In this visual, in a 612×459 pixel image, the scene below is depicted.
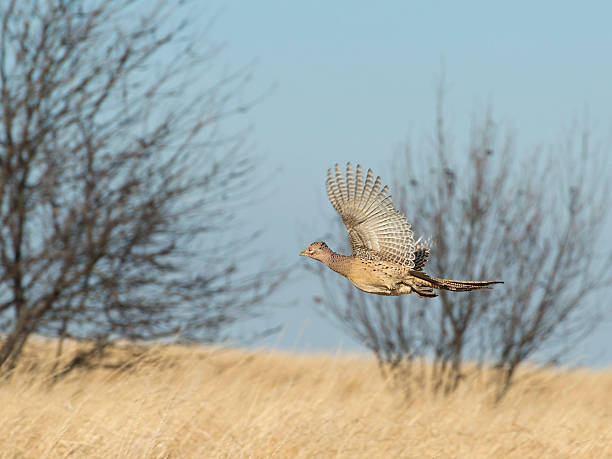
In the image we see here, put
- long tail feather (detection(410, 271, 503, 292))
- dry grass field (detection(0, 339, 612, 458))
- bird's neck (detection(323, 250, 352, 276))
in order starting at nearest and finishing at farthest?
1. long tail feather (detection(410, 271, 503, 292))
2. bird's neck (detection(323, 250, 352, 276))
3. dry grass field (detection(0, 339, 612, 458))

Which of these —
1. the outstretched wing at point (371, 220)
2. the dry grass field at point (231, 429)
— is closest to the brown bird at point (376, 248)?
the outstretched wing at point (371, 220)

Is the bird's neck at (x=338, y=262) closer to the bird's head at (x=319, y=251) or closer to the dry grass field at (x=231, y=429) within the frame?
the bird's head at (x=319, y=251)

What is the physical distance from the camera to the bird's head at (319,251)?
1.72 metres

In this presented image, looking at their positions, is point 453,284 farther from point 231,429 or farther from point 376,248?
point 231,429

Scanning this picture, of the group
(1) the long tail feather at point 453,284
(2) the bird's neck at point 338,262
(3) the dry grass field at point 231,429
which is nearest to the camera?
(1) the long tail feather at point 453,284

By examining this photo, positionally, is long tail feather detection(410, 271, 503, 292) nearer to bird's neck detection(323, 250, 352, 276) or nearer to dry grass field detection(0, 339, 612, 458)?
bird's neck detection(323, 250, 352, 276)

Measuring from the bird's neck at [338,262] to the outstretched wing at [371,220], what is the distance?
9 centimetres

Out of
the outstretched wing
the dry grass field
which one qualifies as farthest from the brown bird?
the dry grass field

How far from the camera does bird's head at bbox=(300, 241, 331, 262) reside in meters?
1.72

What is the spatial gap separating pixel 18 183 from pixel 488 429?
476 cm

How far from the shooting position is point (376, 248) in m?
1.80

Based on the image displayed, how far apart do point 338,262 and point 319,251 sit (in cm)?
5

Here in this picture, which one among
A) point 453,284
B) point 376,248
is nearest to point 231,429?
point 376,248

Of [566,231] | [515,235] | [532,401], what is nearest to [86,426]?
[515,235]
